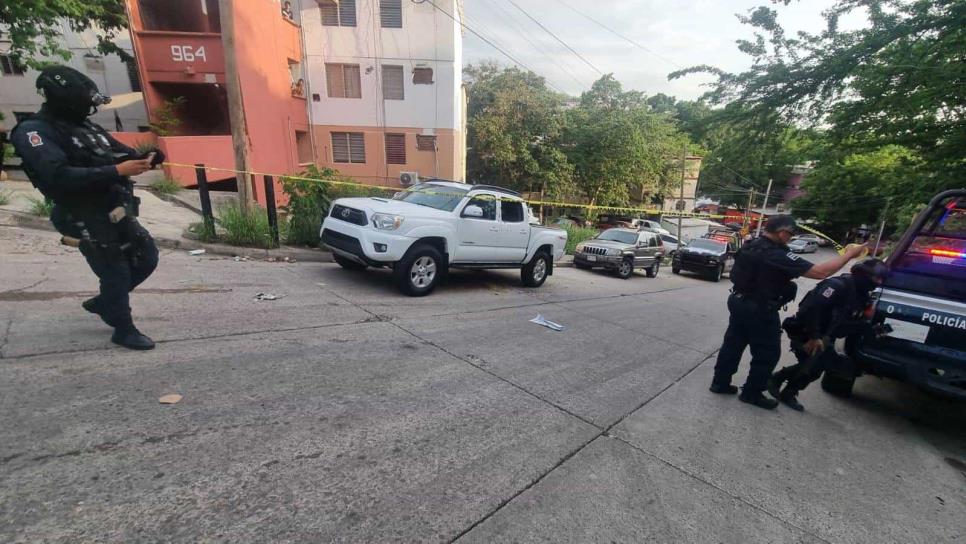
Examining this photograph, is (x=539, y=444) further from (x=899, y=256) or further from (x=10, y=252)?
(x=10, y=252)

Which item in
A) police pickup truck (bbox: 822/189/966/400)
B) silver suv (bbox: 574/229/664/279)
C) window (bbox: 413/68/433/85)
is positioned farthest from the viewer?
window (bbox: 413/68/433/85)

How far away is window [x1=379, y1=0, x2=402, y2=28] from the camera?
19.5 meters

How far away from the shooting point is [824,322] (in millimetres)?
3994

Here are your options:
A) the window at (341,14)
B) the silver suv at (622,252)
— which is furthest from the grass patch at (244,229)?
the window at (341,14)

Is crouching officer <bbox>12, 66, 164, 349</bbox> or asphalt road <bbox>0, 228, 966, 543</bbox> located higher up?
crouching officer <bbox>12, 66, 164, 349</bbox>

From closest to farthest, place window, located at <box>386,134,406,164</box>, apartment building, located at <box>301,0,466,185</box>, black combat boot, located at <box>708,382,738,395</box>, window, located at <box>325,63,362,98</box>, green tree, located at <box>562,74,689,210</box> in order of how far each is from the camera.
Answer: black combat boot, located at <box>708,382,738,395</box>
apartment building, located at <box>301,0,466,185</box>
window, located at <box>325,63,362,98</box>
window, located at <box>386,134,406,164</box>
green tree, located at <box>562,74,689,210</box>

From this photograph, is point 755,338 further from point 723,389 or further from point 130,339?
point 130,339

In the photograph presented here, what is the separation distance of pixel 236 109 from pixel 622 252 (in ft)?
37.4

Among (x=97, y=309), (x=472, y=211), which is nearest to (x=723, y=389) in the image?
(x=472, y=211)

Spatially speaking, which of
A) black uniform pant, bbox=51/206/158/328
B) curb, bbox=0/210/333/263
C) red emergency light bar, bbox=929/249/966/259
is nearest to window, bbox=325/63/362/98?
curb, bbox=0/210/333/263

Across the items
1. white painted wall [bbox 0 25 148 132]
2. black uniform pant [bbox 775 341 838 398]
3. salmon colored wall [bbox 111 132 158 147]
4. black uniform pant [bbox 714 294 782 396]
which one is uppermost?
white painted wall [bbox 0 25 148 132]

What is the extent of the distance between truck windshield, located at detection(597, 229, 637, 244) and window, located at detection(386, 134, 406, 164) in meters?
10.7

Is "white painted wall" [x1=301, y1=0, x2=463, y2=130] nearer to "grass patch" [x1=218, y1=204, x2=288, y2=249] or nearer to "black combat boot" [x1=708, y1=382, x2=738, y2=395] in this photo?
"grass patch" [x1=218, y1=204, x2=288, y2=249]

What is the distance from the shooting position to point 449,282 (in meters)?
8.15
